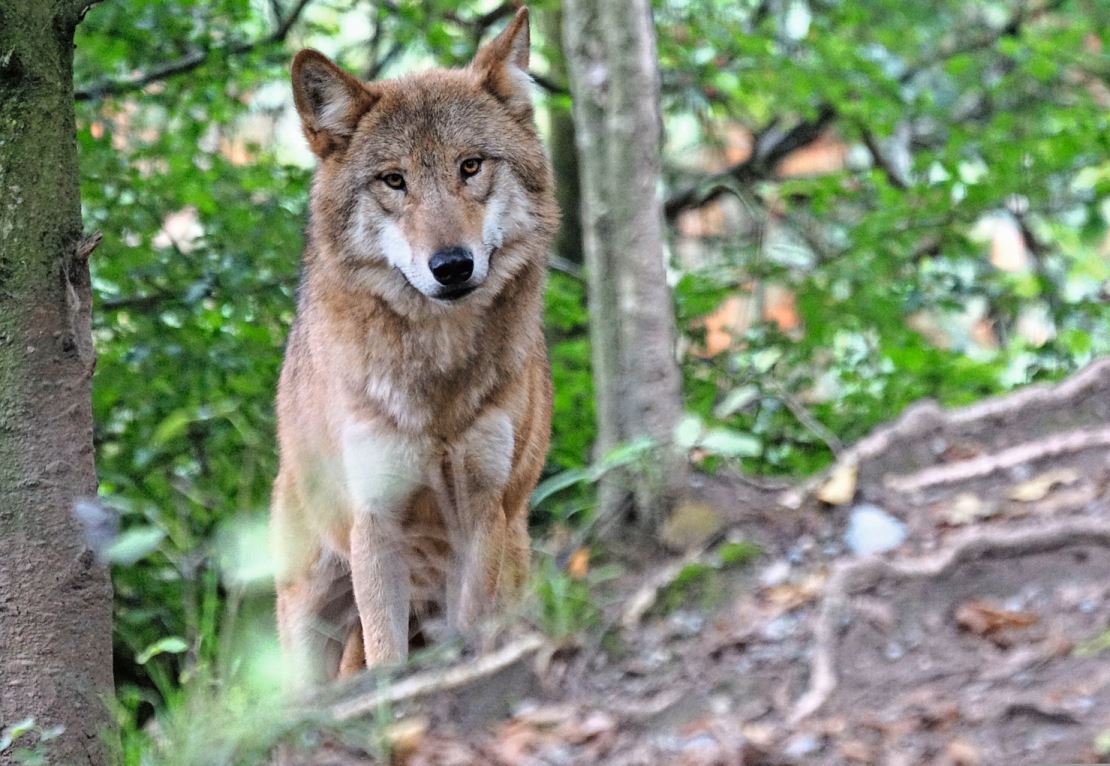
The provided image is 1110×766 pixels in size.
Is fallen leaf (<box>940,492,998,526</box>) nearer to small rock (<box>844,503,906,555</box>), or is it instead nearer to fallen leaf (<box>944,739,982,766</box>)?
small rock (<box>844,503,906,555</box>)


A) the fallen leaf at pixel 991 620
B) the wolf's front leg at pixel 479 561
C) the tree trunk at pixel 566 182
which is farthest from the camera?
the tree trunk at pixel 566 182

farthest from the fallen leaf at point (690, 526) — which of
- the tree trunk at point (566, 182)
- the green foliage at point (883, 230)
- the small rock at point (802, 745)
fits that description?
the tree trunk at point (566, 182)

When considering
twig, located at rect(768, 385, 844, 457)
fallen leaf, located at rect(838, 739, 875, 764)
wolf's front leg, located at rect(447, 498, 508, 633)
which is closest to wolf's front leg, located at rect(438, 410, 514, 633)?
wolf's front leg, located at rect(447, 498, 508, 633)

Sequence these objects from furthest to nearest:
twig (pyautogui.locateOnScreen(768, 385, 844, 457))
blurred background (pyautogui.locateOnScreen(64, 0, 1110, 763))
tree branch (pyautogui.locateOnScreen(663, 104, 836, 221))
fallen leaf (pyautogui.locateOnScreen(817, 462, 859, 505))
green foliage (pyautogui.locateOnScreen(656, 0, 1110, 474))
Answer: tree branch (pyautogui.locateOnScreen(663, 104, 836, 221))
green foliage (pyautogui.locateOnScreen(656, 0, 1110, 474))
blurred background (pyautogui.locateOnScreen(64, 0, 1110, 763))
twig (pyautogui.locateOnScreen(768, 385, 844, 457))
fallen leaf (pyautogui.locateOnScreen(817, 462, 859, 505))

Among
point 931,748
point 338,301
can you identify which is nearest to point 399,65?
point 338,301

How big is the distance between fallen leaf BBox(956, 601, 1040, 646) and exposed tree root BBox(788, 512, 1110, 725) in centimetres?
14

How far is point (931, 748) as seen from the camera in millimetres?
Result: 2646

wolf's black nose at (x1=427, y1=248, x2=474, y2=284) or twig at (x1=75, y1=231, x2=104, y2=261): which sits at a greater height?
twig at (x1=75, y1=231, x2=104, y2=261)

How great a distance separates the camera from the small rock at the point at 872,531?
3.47 m

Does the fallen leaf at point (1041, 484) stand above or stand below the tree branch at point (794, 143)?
below

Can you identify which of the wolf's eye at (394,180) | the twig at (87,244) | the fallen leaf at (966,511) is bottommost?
the fallen leaf at (966,511)

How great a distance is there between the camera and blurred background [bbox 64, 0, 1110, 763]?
5.90 metres

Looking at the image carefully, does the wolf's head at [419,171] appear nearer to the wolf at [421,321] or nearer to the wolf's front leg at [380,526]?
the wolf at [421,321]

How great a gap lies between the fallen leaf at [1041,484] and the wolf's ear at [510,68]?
229 cm
